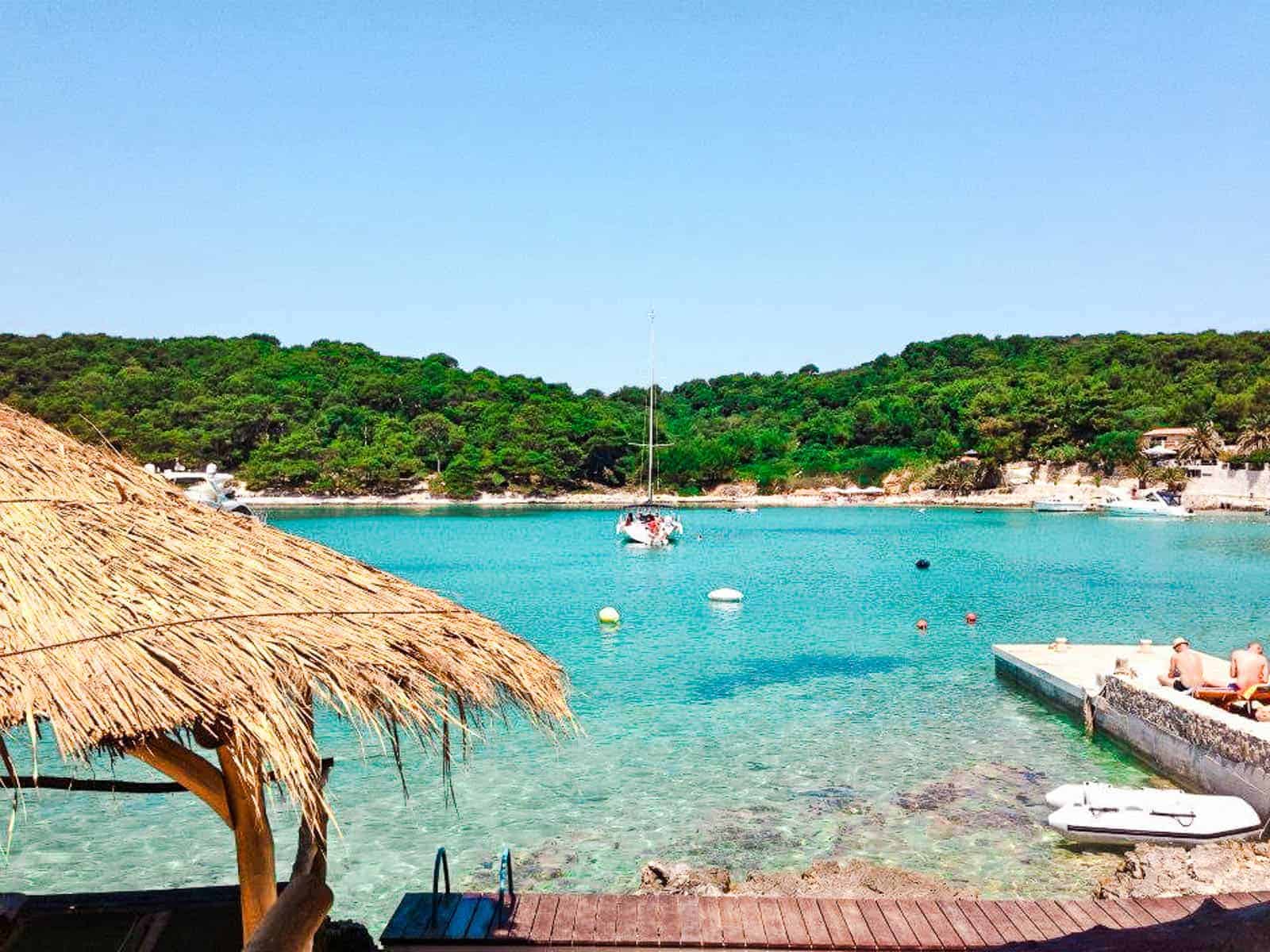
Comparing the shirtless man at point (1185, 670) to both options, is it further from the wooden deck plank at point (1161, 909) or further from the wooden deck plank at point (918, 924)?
the wooden deck plank at point (918, 924)

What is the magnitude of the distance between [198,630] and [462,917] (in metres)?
3.00

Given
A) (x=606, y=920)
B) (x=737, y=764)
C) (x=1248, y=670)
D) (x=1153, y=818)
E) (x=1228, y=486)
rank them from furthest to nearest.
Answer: (x=1228, y=486)
(x=737, y=764)
(x=1248, y=670)
(x=1153, y=818)
(x=606, y=920)

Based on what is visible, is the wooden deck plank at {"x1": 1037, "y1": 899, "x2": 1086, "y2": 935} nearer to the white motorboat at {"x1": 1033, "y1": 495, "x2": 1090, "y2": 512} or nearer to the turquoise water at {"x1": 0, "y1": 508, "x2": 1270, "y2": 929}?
the turquoise water at {"x1": 0, "y1": 508, "x2": 1270, "y2": 929}

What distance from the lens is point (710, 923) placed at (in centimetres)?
553

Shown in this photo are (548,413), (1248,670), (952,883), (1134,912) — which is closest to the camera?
(1134,912)

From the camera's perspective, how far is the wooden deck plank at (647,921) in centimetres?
536

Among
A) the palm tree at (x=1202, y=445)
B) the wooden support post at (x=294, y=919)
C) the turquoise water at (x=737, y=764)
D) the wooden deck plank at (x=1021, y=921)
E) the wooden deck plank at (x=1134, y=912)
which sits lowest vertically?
the turquoise water at (x=737, y=764)

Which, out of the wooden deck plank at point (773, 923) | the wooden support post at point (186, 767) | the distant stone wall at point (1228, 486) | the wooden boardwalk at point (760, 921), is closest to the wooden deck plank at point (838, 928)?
the wooden boardwalk at point (760, 921)

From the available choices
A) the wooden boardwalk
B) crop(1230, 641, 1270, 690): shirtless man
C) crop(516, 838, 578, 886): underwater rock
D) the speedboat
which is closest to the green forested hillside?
the speedboat

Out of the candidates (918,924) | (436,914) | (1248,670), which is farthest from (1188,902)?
(1248,670)

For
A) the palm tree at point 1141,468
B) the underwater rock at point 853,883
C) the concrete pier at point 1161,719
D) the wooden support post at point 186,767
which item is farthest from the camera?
the palm tree at point 1141,468

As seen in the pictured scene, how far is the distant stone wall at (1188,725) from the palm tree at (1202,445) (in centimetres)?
6977

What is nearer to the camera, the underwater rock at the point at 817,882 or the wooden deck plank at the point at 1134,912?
the wooden deck plank at the point at 1134,912

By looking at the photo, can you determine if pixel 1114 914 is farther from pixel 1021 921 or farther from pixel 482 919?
pixel 482 919
